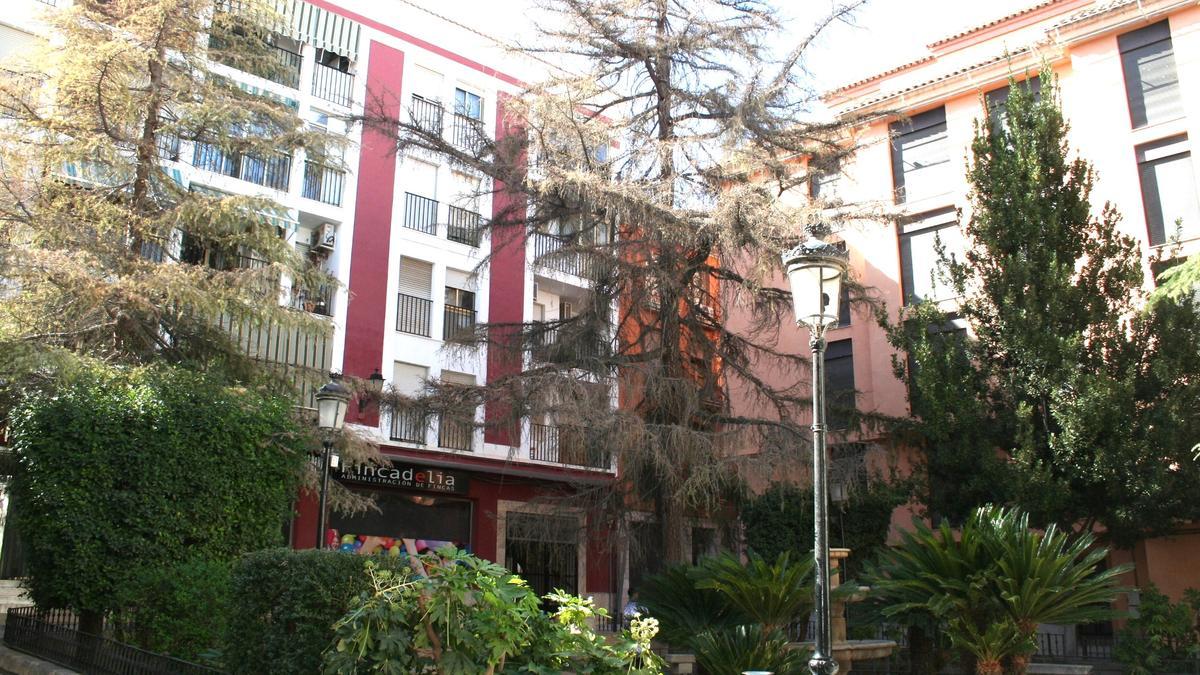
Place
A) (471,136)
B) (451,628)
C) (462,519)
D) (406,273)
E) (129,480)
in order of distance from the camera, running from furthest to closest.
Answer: (406,273) < (462,519) < (471,136) < (129,480) < (451,628)

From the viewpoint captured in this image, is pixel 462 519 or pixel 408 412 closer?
pixel 408 412

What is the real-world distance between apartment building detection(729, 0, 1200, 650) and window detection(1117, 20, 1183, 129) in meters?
0.02

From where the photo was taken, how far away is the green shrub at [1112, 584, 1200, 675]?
51.1 ft

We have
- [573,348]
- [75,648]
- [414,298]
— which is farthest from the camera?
[414,298]

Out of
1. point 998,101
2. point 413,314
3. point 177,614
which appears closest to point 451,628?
point 177,614

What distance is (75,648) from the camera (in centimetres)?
1064

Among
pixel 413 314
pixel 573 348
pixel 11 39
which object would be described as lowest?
pixel 573 348

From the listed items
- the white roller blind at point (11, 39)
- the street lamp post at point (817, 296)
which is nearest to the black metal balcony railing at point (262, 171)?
the white roller blind at point (11, 39)

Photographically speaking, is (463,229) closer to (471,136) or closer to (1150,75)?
(471,136)

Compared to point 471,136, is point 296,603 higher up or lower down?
lower down

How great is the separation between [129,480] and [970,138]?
61.7 ft

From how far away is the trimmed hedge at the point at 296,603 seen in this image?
25.4 feet

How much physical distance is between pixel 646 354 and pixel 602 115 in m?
5.35

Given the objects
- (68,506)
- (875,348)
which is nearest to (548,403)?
(68,506)
